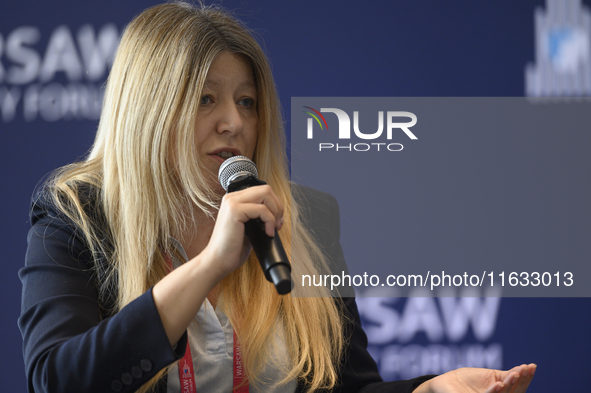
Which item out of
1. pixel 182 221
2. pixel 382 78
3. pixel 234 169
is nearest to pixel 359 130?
pixel 382 78

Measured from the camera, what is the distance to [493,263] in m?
1.83

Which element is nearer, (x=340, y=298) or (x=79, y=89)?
(x=340, y=298)

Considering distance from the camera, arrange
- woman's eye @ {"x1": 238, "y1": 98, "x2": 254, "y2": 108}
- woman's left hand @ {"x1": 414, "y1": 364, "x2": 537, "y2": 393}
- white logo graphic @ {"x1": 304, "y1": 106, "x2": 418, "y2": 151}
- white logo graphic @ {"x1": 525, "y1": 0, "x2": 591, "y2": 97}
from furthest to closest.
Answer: white logo graphic @ {"x1": 525, "y1": 0, "x2": 591, "y2": 97}, white logo graphic @ {"x1": 304, "y1": 106, "x2": 418, "y2": 151}, woman's eye @ {"x1": 238, "y1": 98, "x2": 254, "y2": 108}, woman's left hand @ {"x1": 414, "y1": 364, "x2": 537, "y2": 393}

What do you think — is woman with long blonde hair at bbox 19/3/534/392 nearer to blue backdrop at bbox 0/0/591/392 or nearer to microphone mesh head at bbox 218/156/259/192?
microphone mesh head at bbox 218/156/259/192

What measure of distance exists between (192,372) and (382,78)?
4.73ft

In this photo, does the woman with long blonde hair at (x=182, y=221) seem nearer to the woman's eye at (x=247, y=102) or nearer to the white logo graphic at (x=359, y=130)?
the woman's eye at (x=247, y=102)

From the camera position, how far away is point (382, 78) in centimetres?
202

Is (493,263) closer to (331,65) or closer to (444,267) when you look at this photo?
(444,267)

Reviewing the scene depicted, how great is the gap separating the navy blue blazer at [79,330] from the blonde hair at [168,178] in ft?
0.12

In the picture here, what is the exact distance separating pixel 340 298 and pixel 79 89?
4.33 feet

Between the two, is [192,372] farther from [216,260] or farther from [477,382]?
[477,382]

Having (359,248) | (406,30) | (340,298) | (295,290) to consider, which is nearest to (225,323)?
(295,290)

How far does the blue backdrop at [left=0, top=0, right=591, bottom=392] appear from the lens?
1891 mm

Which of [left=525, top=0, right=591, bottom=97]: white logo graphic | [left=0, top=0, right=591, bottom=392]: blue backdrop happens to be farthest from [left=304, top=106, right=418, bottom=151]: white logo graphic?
[left=525, top=0, right=591, bottom=97]: white logo graphic
